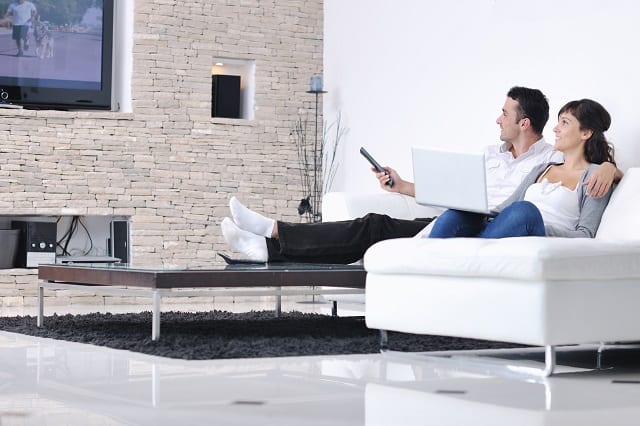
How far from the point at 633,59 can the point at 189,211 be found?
3680 millimetres

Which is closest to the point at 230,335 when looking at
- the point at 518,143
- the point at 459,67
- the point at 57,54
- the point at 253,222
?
the point at 253,222

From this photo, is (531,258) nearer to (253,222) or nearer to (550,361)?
(550,361)

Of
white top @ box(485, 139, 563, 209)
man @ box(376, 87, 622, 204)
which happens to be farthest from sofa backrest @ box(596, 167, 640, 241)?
man @ box(376, 87, 622, 204)

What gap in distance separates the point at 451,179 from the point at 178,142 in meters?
4.10

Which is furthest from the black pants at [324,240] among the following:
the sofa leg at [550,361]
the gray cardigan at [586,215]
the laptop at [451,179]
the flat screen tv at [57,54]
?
the flat screen tv at [57,54]

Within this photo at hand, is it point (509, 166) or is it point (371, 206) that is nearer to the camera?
point (509, 166)

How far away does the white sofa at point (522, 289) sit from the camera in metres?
3.43

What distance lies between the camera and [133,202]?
760 cm

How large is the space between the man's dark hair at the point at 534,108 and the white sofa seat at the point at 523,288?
1.54m

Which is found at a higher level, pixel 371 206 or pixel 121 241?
pixel 371 206

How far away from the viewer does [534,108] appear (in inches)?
209

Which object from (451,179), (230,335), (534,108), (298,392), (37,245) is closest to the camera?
(298,392)

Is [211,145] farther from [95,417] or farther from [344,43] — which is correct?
[95,417]

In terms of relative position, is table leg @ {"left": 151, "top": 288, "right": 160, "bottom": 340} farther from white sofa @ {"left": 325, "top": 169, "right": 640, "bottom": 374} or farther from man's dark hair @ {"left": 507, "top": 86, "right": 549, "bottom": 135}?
man's dark hair @ {"left": 507, "top": 86, "right": 549, "bottom": 135}
